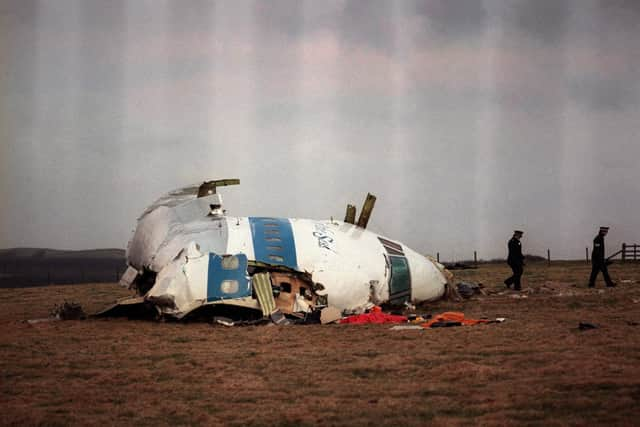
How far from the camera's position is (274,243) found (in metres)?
19.6

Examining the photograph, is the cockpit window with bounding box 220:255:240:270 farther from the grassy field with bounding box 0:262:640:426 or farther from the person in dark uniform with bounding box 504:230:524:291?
the person in dark uniform with bounding box 504:230:524:291

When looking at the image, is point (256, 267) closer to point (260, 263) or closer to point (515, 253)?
point (260, 263)

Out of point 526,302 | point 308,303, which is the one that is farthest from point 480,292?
point 308,303

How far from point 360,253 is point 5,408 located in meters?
11.8

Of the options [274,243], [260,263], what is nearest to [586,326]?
[260,263]

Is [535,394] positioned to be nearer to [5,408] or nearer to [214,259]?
[5,408]

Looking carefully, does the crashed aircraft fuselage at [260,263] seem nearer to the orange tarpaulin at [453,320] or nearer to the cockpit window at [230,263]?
the cockpit window at [230,263]

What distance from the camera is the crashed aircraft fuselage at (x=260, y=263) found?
18.3 m

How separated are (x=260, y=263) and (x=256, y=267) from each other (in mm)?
143

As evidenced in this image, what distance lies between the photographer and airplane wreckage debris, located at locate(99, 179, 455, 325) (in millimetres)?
18375

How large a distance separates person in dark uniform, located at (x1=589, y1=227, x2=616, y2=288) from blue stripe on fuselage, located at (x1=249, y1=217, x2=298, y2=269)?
1229 cm

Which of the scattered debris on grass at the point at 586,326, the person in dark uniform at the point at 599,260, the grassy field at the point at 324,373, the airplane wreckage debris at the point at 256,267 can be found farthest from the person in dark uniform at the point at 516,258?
the scattered debris on grass at the point at 586,326

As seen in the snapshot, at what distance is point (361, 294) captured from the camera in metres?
19.9

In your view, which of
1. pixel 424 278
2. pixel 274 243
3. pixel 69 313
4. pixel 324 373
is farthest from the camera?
pixel 424 278
